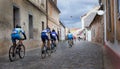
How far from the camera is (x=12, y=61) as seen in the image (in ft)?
41.8

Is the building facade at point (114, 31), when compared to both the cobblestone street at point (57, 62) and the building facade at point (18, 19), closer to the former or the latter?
the cobblestone street at point (57, 62)

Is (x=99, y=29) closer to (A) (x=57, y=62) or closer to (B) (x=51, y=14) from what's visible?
(B) (x=51, y=14)

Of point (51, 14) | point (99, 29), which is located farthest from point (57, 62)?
point (51, 14)

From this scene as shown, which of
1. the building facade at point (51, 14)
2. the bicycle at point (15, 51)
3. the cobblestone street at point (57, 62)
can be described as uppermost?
the building facade at point (51, 14)

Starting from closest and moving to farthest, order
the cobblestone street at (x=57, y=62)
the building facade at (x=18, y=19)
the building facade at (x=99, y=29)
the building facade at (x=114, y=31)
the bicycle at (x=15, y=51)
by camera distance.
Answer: the building facade at (x=114, y=31) → the cobblestone street at (x=57, y=62) → the bicycle at (x=15, y=51) → the building facade at (x=18, y=19) → the building facade at (x=99, y=29)

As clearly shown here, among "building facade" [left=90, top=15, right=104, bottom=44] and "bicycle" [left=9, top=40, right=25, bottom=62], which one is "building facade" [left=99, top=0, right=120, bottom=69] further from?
"building facade" [left=90, top=15, right=104, bottom=44]

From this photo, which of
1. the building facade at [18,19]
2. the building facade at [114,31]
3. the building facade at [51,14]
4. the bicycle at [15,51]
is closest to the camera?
the building facade at [114,31]

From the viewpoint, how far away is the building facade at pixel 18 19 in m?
16.1

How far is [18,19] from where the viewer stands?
1967 centimetres

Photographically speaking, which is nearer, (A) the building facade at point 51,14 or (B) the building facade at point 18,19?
(B) the building facade at point 18,19

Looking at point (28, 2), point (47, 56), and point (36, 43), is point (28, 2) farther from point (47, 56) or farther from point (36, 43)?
point (47, 56)

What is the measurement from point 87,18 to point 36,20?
7141 centimetres

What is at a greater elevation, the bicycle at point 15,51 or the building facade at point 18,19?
→ the building facade at point 18,19

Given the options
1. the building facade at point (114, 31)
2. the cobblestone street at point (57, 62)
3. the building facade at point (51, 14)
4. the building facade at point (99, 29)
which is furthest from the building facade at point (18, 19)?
the building facade at point (51, 14)
